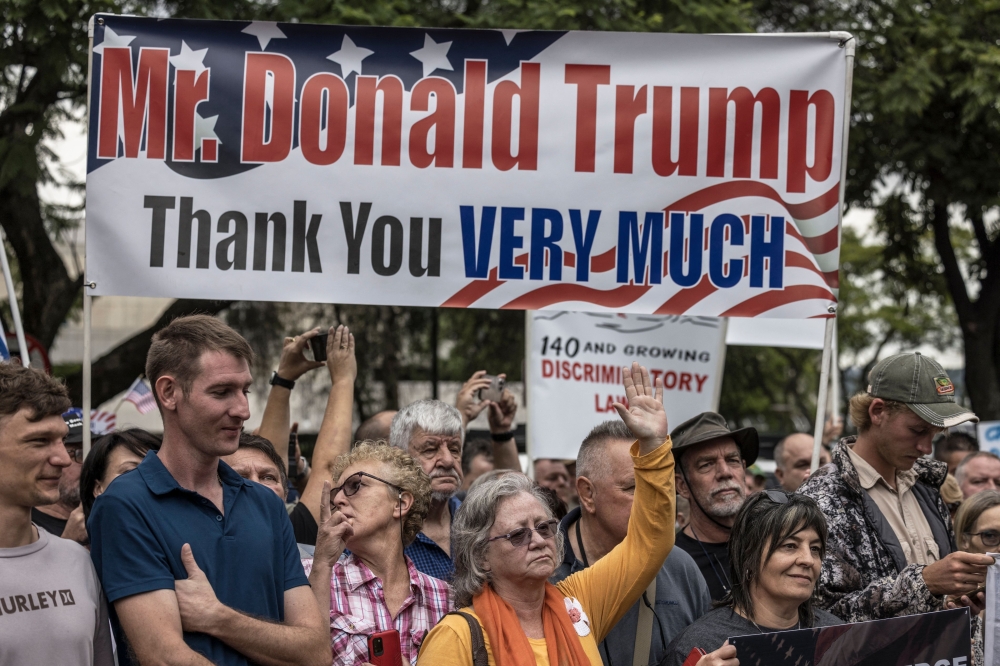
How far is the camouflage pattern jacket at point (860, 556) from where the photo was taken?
3746mm

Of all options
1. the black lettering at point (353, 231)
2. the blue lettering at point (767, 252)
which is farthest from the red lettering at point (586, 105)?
the black lettering at point (353, 231)

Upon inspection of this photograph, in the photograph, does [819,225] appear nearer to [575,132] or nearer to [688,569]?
[575,132]

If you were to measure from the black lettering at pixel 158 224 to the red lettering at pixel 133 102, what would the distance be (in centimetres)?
19

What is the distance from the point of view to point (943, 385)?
4250 mm

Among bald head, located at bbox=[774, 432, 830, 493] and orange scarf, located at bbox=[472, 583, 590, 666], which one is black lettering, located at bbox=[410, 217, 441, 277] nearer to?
orange scarf, located at bbox=[472, 583, 590, 666]

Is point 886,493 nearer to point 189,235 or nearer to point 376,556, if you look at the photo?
point 376,556

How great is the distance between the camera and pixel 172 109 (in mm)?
4844

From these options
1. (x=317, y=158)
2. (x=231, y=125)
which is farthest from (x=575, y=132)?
(x=231, y=125)

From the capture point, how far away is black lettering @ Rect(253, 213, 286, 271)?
15.7 ft

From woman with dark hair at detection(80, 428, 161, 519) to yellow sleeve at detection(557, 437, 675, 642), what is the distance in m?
1.51

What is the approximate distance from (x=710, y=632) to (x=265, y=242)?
245cm

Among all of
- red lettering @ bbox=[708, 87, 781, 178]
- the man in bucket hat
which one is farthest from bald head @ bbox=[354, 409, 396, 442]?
the man in bucket hat

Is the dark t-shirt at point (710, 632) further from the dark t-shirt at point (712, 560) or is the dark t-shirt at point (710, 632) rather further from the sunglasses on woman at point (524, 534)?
the dark t-shirt at point (712, 560)

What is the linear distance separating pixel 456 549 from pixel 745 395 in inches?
663
